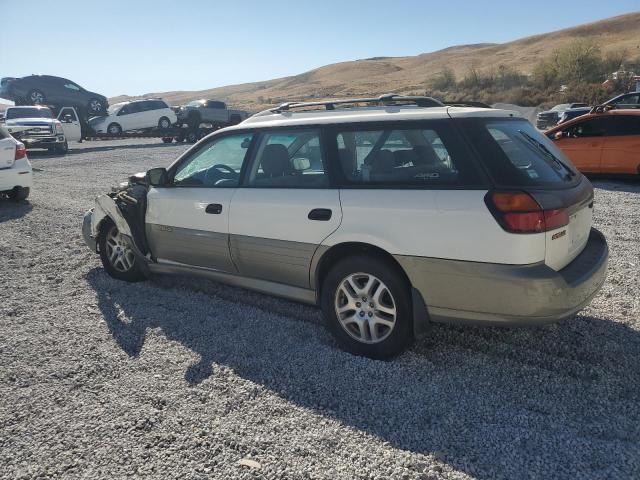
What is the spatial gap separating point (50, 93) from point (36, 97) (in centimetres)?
69

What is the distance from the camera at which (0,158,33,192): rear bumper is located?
30.6 ft

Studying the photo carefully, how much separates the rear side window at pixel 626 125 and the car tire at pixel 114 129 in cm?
2202

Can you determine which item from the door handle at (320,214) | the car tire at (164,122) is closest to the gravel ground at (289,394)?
the door handle at (320,214)

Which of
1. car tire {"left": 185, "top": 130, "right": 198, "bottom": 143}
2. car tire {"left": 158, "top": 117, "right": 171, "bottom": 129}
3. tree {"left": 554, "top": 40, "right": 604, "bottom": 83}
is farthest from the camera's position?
tree {"left": 554, "top": 40, "right": 604, "bottom": 83}

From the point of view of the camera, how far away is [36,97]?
86.1ft

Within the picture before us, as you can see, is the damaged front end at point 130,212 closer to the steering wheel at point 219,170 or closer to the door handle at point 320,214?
the steering wheel at point 219,170

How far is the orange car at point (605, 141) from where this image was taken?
400 inches

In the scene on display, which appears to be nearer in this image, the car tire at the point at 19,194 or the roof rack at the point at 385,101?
the roof rack at the point at 385,101

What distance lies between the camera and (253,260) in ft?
13.5

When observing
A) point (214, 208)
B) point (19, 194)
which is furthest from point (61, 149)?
point (214, 208)

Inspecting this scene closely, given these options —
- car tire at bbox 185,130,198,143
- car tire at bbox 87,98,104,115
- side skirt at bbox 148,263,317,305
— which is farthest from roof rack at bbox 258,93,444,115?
car tire at bbox 87,98,104,115

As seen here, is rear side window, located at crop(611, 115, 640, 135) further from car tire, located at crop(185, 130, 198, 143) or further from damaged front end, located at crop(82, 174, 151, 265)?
car tire, located at crop(185, 130, 198, 143)

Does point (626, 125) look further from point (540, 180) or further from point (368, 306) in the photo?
point (368, 306)

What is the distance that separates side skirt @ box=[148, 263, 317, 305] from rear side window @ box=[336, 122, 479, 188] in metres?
0.94
